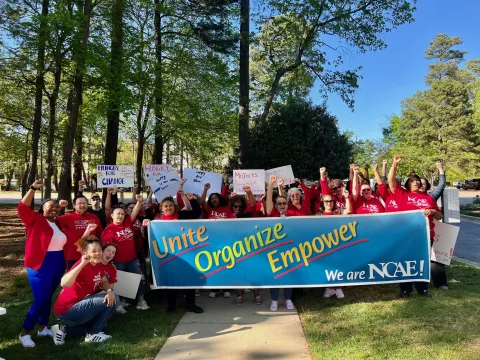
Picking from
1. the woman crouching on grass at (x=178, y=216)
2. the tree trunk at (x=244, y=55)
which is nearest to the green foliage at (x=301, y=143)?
the tree trunk at (x=244, y=55)

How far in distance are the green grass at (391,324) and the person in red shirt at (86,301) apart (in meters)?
2.38

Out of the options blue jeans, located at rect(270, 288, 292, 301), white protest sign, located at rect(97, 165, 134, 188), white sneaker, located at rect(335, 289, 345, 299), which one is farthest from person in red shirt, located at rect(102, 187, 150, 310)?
white sneaker, located at rect(335, 289, 345, 299)

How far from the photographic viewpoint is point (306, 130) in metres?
13.1

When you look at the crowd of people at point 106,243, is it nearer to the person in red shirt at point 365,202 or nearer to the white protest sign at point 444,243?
the person in red shirt at point 365,202

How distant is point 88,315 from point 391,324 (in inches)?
141

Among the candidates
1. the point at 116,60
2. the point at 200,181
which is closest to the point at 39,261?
the point at 200,181

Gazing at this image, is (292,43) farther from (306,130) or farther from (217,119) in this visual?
(306,130)

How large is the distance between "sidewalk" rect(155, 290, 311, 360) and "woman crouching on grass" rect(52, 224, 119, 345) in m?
0.83

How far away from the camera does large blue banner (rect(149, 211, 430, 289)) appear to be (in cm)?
511

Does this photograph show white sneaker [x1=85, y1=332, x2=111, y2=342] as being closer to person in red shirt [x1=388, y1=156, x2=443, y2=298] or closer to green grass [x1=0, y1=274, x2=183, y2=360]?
green grass [x1=0, y1=274, x2=183, y2=360]

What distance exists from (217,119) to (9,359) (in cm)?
1413

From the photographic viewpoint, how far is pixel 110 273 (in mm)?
4527

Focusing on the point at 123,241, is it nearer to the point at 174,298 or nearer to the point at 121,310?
the point at 121,310

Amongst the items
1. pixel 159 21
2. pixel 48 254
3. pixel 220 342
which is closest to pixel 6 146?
pixel 159 21
